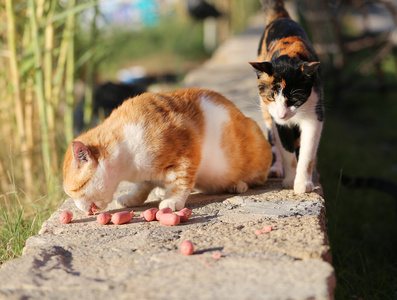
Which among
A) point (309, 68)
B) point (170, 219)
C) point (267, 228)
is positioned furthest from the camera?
point (309, 68)

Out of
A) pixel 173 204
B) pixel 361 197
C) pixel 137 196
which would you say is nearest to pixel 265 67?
pixel 173 204

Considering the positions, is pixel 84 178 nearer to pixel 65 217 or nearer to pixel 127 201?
pixel 65 217

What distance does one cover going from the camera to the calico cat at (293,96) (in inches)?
85.7

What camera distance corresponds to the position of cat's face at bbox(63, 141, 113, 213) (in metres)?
2.02

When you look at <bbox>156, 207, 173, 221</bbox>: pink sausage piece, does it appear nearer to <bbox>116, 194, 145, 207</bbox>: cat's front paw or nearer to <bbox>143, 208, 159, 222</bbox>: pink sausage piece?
<bbox>143, 208, 159, 222</bbox>: pink sausage piece

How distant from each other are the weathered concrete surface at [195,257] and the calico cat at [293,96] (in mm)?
180

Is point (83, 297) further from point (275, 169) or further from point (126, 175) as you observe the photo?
point (275, 169)

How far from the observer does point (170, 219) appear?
1.97 m

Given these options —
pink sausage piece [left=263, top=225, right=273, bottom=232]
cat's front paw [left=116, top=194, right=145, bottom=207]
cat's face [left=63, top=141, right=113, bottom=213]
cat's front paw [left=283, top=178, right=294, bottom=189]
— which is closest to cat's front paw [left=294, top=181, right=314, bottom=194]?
cat's front paw [left=283, top=178, right=294, bottom=189]

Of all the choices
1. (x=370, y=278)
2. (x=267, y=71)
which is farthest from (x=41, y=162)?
(x=370, y=278)

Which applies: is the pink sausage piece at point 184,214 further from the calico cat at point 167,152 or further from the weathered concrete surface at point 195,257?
the calico cat at point 167,152

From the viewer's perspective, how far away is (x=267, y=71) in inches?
85.8

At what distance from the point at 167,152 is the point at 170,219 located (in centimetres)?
31

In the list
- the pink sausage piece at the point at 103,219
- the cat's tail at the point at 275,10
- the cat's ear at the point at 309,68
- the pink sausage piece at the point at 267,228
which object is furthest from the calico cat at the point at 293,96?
the pink sausage piece at the point at 103,219
